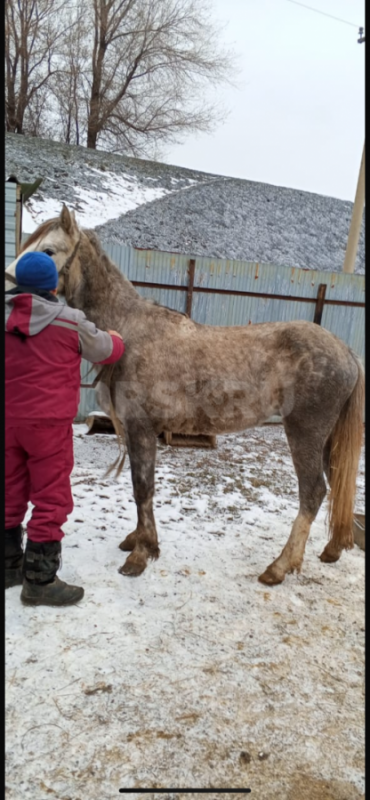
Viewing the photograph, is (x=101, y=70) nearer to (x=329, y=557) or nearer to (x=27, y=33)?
(x=27, y=33)

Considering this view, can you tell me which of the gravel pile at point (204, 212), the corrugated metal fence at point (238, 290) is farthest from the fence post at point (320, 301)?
the gravel pile at point (204, 212)

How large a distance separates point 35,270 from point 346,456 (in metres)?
2.29

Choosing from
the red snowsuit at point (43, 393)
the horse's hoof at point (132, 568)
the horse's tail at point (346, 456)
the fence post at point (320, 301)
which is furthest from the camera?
the fence post at point (320, 301)

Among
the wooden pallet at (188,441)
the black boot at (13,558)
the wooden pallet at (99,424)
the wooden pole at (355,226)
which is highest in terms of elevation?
the wooden pole at (355,226)

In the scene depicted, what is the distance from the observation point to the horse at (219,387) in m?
2.96

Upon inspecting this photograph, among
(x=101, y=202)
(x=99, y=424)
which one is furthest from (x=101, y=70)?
(x=99, y=424)

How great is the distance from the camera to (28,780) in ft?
5.20

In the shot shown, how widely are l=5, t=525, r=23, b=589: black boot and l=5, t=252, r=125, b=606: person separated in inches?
0.8

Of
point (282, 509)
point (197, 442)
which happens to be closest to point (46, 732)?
point (282, 509)

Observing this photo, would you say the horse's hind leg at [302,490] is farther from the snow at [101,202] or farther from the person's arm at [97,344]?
the snow at [101,202]

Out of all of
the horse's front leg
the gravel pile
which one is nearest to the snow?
the gravel pile

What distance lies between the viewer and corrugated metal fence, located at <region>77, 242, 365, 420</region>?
6.47 m

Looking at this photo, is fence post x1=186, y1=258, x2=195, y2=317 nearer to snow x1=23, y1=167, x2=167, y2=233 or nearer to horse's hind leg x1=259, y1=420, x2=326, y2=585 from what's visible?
horse's hind leg x1=259, y1=420, x2=326, y2=585

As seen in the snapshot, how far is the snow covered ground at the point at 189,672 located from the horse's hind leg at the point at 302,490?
0.38 ft
